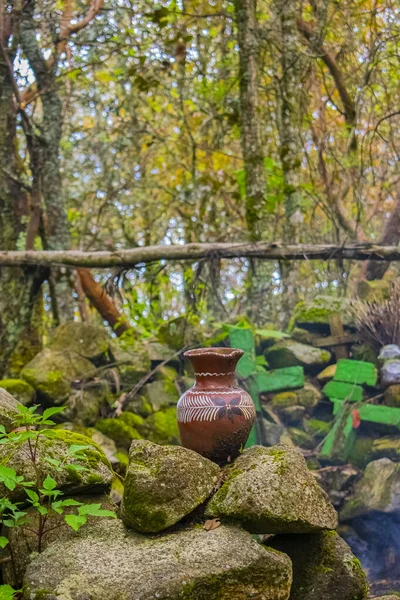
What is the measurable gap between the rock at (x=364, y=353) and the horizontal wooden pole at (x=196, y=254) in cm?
115

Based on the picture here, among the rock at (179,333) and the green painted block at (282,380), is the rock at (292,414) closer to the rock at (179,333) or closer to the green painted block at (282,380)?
the green painted block at (282,380)

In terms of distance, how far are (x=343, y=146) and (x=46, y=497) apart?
9.88 meters

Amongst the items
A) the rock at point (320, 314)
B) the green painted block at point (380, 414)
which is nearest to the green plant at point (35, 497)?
the green painted block at point (380, 414)

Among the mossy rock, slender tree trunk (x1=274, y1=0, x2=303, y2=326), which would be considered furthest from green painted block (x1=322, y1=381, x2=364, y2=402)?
the mossy rock

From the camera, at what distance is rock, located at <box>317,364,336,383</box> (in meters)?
7.63

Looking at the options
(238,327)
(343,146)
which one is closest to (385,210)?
(343,146)

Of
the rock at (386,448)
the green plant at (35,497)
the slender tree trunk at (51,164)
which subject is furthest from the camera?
the slender tree trunk at (51,164)

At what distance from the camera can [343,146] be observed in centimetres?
1172

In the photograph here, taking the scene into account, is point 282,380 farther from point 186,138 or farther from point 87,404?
point 186,138

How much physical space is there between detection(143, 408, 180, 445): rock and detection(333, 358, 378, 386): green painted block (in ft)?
6.49

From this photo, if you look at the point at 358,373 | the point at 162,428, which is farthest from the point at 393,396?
the point at 162,428

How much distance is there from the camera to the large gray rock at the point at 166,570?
2559 millimetres

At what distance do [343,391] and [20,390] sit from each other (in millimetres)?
3514

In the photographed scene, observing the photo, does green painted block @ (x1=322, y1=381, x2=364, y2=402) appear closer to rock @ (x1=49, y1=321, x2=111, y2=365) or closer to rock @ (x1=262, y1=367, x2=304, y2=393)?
rock @ (x1=262, y1=367, x2=304, y2=393)
